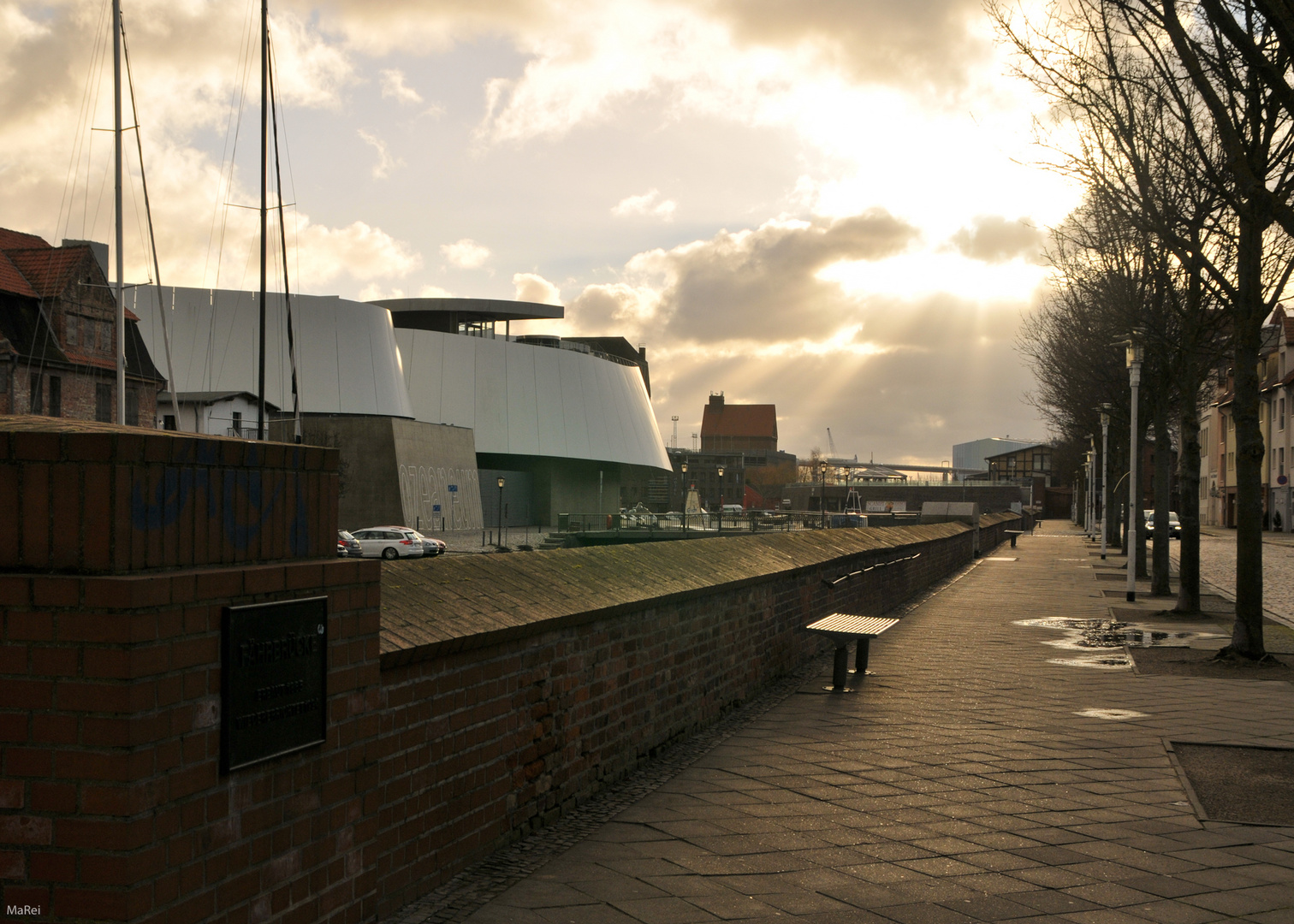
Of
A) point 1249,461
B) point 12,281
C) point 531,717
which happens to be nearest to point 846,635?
point 531,717

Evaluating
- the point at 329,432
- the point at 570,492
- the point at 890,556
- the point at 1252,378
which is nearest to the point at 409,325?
the point at 570,492

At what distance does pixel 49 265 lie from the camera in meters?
43.2

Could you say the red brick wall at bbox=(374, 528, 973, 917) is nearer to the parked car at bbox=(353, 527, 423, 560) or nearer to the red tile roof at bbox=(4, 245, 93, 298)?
the parked car at bbox=(353, 527, 423, 560)

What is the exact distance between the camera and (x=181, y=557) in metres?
3.04

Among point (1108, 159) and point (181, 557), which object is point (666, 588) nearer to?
point (181, 557)

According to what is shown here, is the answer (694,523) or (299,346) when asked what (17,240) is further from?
(694,523)

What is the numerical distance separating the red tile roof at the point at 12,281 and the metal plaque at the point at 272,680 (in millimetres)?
43084

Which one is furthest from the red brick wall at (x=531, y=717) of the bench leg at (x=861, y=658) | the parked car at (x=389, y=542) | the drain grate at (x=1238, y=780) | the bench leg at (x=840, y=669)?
the parked car at (x=389, y=542)

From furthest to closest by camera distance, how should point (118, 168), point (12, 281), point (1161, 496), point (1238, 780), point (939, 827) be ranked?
point (12, 281), point (118, 168), point (1161, 496), point (1238, 780), point (939, 827)

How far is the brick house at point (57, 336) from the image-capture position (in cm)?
4009

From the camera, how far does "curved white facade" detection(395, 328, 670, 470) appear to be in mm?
78250

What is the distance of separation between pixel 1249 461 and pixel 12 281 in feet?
138

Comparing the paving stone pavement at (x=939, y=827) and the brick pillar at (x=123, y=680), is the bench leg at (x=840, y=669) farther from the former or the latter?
the brick pillar at (x=123, y=680)

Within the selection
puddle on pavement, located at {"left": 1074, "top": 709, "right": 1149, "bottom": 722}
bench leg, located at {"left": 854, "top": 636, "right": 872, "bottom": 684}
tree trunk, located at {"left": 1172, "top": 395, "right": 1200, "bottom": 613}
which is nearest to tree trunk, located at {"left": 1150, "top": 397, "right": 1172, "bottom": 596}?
tree trunk, located at {"left": 1172, "top": 395, "right": 1200, "bottom": 613}
